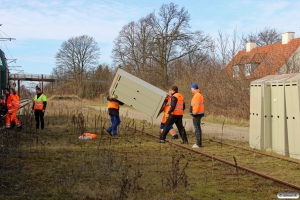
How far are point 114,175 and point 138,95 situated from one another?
7.37 meters

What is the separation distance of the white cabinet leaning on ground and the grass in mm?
2154

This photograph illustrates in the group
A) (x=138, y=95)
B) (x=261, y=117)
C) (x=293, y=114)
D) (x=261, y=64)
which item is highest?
(x=261, y=64)

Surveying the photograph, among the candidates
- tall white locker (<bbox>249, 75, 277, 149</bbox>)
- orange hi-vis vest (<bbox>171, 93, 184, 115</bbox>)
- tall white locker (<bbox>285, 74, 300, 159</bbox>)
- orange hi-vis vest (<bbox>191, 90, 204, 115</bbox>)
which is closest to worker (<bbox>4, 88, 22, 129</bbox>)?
orange hi-vis vest (<bbox>171, 93, 184, 115</bbox>)

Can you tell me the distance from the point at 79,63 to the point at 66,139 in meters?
59.9

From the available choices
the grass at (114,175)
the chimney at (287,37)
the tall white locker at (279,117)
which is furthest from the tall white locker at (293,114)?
the chimney at (287,37)

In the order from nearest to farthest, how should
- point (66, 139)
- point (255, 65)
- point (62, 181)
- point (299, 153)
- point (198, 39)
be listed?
1. point (62, 181)
2. point (299, 153)
3. point (66, 139)
4. point (255, 65)
5. point (198, 39)

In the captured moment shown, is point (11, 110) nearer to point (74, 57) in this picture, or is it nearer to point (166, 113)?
point (166, 113)

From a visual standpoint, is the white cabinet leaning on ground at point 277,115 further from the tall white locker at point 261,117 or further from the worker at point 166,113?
the worker at point 166,113

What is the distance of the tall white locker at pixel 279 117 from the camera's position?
33.6 feet

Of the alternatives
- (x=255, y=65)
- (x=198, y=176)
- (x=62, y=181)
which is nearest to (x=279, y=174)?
(x=198, y=176)

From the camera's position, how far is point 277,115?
1057 cm

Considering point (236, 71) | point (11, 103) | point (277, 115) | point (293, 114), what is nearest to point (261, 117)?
point (277, 115)

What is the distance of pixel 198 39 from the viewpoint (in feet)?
151

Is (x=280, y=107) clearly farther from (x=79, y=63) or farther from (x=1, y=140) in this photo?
(x=79, y=63)
